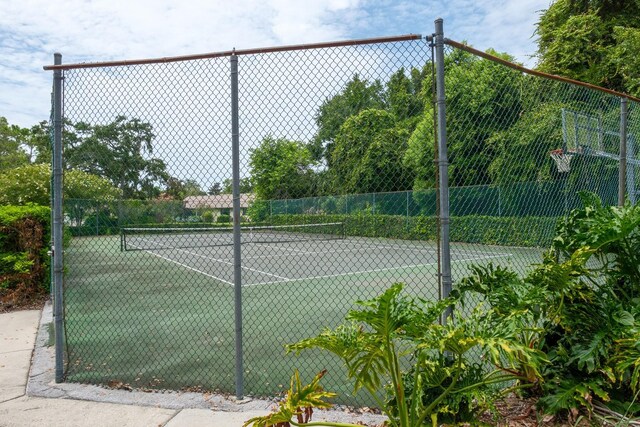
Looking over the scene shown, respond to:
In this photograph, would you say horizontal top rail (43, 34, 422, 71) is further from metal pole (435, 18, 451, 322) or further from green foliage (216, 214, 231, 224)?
green foliage (216, 214, 231, 224)

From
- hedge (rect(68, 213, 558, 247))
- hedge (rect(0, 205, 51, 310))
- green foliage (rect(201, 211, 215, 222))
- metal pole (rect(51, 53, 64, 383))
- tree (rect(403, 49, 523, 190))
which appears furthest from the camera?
hedge (rect(0, 205, 51, 310))

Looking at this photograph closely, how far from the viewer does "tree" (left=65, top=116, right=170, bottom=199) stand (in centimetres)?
385

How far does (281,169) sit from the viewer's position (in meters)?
3.75

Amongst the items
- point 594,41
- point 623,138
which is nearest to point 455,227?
point 623,138

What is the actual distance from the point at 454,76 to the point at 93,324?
5.79 meters

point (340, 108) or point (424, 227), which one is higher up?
point (340, 108)

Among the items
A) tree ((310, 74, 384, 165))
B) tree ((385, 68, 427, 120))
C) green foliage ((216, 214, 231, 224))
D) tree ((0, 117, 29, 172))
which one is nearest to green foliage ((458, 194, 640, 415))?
tree ((385, 68, 427, 120))

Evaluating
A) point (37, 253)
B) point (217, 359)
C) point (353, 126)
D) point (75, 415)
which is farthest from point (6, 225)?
point (353, 126)

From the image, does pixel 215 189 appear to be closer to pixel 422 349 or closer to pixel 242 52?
pixel 242 52

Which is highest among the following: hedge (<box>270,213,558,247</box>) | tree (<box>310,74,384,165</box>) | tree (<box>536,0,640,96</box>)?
tree (<box>536,0,640,96</box>)

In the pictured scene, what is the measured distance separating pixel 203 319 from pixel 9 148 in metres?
48.4

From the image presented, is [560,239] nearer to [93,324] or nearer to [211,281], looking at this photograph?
[93,324]

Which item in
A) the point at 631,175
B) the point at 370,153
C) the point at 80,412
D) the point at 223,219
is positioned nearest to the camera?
the point at 80,412

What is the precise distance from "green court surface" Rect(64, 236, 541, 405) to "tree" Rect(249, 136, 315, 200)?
1.67 metres
